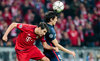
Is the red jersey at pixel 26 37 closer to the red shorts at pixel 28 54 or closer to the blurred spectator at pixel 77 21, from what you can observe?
the red shorts at pixel 28 54

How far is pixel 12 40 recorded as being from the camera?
1208cm

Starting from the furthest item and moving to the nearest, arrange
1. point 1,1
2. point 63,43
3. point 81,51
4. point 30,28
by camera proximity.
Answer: point 1,1
point 63,43
point 81,51
point 30,28

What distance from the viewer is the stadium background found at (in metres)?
12.1

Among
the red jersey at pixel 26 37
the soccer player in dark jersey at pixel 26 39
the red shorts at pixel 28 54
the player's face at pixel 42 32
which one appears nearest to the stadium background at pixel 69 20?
the red shorts at pixel 28 54

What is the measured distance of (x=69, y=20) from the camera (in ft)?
44.8

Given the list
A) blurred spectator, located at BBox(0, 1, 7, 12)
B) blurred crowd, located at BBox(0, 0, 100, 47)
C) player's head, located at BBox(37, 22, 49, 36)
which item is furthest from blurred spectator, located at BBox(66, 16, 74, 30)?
player's head, located at BBox(37, 22, 49, 36)

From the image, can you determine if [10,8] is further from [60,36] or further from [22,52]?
[22,52]

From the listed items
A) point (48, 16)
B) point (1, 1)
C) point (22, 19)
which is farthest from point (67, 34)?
point (48, 16)

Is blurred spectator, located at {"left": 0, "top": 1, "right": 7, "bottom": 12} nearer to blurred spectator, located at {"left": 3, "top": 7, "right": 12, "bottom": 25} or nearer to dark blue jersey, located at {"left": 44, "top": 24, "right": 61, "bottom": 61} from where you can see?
blurred spectator, located at {"left": 3, "top": 7, "right": 12, "bottom": 25}

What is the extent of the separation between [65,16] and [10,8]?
2.47 m

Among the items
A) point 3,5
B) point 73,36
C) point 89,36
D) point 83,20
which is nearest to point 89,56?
point 73,36

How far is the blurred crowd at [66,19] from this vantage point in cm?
1283

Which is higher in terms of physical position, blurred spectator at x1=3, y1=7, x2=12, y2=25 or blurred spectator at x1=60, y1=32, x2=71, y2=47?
blurred spectator at x1=3, y1=7, x2=12, y2=25

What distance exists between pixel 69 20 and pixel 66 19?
0.37m
